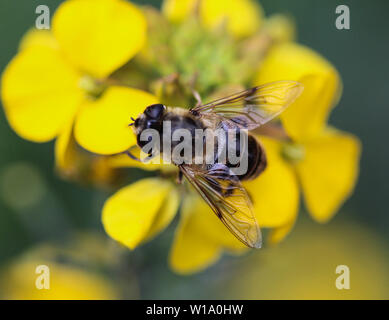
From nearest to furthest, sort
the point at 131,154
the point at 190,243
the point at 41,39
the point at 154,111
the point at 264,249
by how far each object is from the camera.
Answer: the point at 154,111 → the point at 131,154 → the point at 190,243 → the point at 41,39 → the point at 264,249

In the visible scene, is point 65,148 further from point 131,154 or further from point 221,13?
point 221,13

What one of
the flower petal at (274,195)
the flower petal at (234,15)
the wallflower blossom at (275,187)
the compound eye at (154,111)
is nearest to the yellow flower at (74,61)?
the compound eye at (154,111)

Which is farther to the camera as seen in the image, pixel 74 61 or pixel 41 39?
pixel 41 39

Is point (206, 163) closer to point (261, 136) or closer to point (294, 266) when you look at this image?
point (261, 136)

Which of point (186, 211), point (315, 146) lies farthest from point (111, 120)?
point (315, 146)

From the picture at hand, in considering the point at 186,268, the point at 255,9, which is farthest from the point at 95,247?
the point at 255,9

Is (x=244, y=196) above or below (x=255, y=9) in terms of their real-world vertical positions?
below

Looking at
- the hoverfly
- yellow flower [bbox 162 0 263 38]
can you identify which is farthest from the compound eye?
yellow flower [bbox 162 0 263 38]
